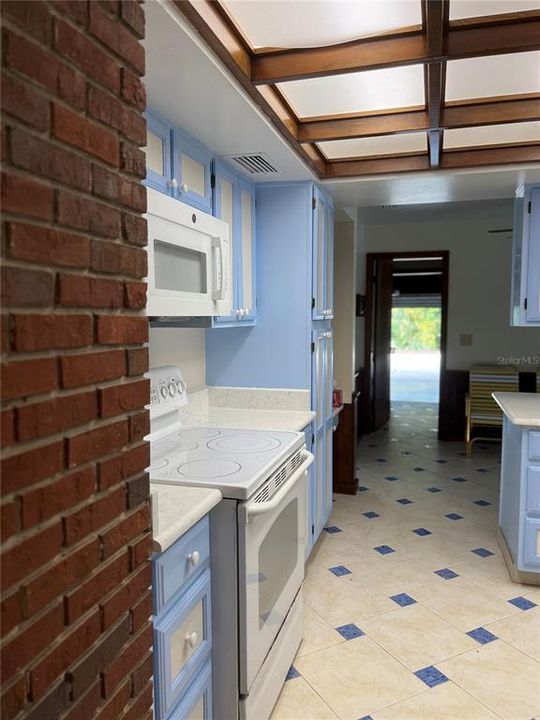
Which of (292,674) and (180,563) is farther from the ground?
(180,563)

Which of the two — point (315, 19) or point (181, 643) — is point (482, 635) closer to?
point (181, 643)

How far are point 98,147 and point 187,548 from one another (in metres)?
1.01

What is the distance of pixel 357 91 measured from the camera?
1842mm

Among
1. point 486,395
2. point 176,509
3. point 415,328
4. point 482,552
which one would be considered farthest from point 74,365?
point 415,328

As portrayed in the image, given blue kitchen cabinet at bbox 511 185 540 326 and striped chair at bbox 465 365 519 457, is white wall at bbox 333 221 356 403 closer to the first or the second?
blue kitchen cabinet at bbox 511 185 540 326

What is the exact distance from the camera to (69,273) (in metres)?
0.83

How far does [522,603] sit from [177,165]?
99.5 inches

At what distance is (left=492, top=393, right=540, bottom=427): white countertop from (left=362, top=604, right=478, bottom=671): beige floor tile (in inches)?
39.9

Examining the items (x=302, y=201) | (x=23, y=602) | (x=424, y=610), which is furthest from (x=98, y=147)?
(x=424, y=610)

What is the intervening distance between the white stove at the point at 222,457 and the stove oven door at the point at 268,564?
7 centimetres

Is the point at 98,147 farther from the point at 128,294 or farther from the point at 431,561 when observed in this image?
the point at 431,561

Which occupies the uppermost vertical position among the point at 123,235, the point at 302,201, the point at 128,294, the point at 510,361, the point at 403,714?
the point at 302,201

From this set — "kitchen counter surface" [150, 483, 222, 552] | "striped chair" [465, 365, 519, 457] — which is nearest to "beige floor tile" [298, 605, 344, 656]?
"kitchen counter surface" [150, 483, 222, 552]

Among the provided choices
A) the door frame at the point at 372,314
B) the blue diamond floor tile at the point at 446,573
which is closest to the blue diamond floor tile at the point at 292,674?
the blue diamond floor tile at the point at 446,573
